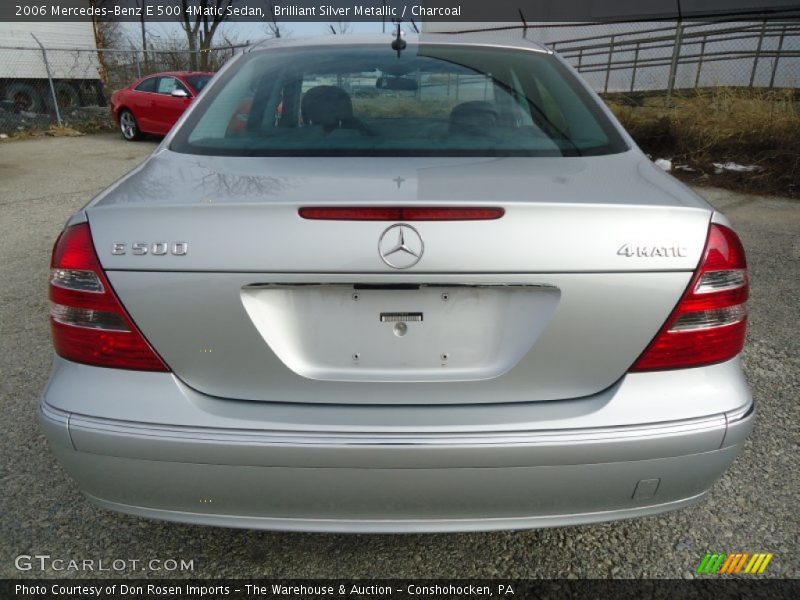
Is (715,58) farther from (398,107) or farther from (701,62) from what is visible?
(398,107)

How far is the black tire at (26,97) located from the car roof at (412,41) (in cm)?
1702

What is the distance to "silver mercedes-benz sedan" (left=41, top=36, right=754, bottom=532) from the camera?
139 cm

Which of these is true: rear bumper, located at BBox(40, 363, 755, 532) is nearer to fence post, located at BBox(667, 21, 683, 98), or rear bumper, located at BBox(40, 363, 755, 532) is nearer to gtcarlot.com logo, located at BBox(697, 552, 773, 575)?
gtcarlot.com logo, located at BBox(697, 552, 773, 575)

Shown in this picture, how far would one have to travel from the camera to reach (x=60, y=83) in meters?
17.0

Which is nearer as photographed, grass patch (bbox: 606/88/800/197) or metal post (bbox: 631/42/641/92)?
grass patch (bbox: 606/88/800/197)

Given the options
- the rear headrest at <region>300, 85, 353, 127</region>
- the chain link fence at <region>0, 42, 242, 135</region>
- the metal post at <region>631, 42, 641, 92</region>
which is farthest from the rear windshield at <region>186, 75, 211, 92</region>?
the rear headrest at <region>300, 85, 353, 127</region>

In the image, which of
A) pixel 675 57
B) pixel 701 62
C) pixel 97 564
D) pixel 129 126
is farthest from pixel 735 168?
pixel 129 126

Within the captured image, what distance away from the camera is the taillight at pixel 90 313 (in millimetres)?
1453

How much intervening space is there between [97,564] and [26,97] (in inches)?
719

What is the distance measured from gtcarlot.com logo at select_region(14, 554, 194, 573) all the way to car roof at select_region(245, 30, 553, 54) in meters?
1.93

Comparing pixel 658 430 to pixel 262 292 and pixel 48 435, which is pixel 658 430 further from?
pixel 48 435

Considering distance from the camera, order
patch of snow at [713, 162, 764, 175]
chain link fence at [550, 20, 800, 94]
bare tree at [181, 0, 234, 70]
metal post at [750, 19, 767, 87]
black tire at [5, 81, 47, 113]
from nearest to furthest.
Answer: patch of snow at [713, 162, 764, 175] < chain link fence at [550, 20, 800, 94] < metal post at [750, 19, 767, 87] < black tire at [5, 81, 47, 113] < bare tree at [181, 0, 234, 70]

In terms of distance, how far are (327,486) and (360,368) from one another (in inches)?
11.3

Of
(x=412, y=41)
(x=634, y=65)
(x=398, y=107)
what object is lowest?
(x=634, y=65)
